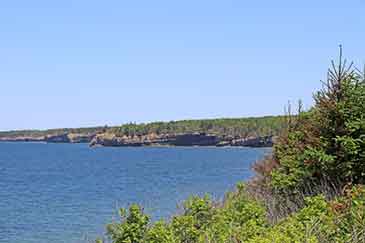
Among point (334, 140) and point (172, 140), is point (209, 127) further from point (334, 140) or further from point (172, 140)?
point (334, 140)

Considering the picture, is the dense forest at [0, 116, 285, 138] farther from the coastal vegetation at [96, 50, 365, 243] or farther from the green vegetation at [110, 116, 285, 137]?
the coastal vegetation at [96, 50, 365, 243]

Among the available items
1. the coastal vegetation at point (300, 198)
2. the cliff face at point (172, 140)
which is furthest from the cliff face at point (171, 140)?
the coastal vegetation at point (300, 198)

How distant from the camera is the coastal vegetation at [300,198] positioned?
9.12 metres

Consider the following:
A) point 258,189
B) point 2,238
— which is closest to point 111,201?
point 2,238

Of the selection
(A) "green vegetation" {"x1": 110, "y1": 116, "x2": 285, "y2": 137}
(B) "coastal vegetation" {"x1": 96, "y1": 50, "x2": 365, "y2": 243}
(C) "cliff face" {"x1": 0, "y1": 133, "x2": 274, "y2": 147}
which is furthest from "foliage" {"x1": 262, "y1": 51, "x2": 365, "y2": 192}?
(C) "cliff face" {"x1": 0, "y1": 133, "x2": 274, "y2": 147}

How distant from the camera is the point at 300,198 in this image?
48.8ft

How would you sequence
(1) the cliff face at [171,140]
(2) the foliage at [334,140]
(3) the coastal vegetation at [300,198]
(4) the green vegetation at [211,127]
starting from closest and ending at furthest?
1. (3) the coastal vegetation at [300,198]
2. (2) the foliage at [334,140]
3. (4) the green vegetation at [211,127]
4. (1) the cliff face at [171,140]

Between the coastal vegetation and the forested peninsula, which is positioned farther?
the forested peninsula

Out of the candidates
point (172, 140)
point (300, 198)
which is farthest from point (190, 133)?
point (300, 198)

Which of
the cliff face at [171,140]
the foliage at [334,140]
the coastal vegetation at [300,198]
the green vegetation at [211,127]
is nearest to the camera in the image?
the coastal vegetation at [300,198]

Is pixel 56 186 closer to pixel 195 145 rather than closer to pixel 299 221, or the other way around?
pixel 299 221

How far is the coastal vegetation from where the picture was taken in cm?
912

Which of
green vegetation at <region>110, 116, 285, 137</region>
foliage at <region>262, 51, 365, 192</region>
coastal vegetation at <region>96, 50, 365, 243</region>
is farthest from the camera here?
green vegetation at <region>110, 116, 285, 137</region>

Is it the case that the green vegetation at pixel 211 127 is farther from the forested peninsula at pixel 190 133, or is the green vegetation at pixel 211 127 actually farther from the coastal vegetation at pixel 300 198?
the coastal vegetation at pixel 300 198
